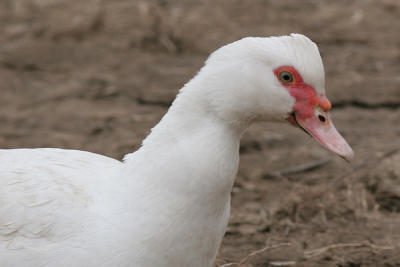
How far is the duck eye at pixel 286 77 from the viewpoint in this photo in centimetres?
268

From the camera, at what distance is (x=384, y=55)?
274 inches

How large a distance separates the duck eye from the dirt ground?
4.44ft

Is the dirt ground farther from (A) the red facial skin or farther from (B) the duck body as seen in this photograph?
(A) the red facial skin

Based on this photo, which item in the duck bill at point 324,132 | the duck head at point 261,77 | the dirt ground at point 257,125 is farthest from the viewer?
the dirt ground at point 257,125

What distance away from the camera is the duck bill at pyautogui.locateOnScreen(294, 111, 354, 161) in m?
2.78

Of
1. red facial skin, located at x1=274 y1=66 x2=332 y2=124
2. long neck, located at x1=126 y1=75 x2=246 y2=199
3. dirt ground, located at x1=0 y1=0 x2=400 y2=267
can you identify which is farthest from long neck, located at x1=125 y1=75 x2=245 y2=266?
dirt ground, located at x1=0 y1=0 x2=400 y2=267

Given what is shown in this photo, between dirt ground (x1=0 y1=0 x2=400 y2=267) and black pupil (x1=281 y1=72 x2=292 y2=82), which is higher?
black pupil (x1=281 y1=72 x2=292 y2=82)

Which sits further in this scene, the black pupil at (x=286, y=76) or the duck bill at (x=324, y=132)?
the duck bill at (x=324, y=132)

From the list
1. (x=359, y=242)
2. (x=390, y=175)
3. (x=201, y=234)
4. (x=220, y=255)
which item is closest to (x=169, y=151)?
(x=201, y=234)

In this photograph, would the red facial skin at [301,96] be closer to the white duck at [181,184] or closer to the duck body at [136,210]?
the white duck at [181,184]

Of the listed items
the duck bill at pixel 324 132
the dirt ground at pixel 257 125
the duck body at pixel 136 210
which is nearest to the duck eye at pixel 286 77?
the duck bill at pixel 324 132

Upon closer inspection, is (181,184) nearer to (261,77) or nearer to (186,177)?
(186,177)

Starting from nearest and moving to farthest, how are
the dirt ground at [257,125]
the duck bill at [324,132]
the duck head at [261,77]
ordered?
the duck head at [261,77]
the duck bill at [324,132]
the dirt ground at [257,125]

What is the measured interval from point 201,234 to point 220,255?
1.22m
